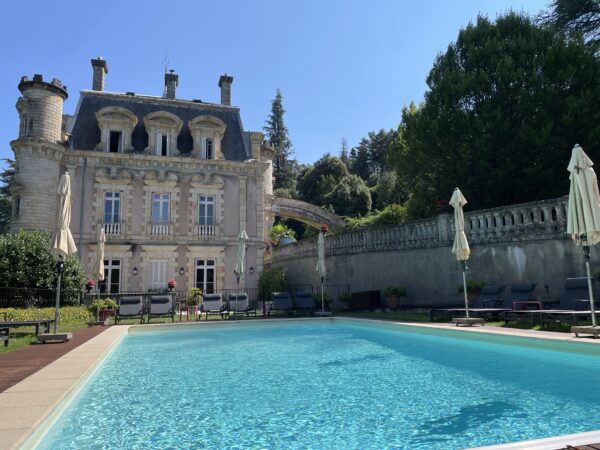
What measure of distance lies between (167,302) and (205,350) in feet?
25.9

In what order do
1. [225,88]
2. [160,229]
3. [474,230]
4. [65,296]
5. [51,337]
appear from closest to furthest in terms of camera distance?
[51,337] → [474,230] → [65,296] → [160,229] → [225,88]

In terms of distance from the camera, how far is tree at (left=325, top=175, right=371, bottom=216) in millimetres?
46844

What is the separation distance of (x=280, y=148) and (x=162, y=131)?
40120mm

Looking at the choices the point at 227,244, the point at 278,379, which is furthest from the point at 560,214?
the point at 227,244

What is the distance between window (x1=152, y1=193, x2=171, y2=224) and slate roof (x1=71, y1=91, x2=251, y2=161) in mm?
3076

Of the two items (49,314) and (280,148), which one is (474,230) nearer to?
(49,314)

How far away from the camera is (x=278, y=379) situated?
21.1ft

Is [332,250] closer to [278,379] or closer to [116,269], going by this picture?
[116,269]

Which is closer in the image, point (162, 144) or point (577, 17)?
point (577, 17)

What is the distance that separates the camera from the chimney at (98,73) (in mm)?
26033

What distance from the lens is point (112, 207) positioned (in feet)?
76.8

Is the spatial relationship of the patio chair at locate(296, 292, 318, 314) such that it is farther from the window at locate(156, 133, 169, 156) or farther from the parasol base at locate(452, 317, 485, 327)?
the window at locate(156, 133, 169, 156)

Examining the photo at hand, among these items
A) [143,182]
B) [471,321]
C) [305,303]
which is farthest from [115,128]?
[471,321]

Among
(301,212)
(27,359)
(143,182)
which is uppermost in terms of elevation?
(301,212)
